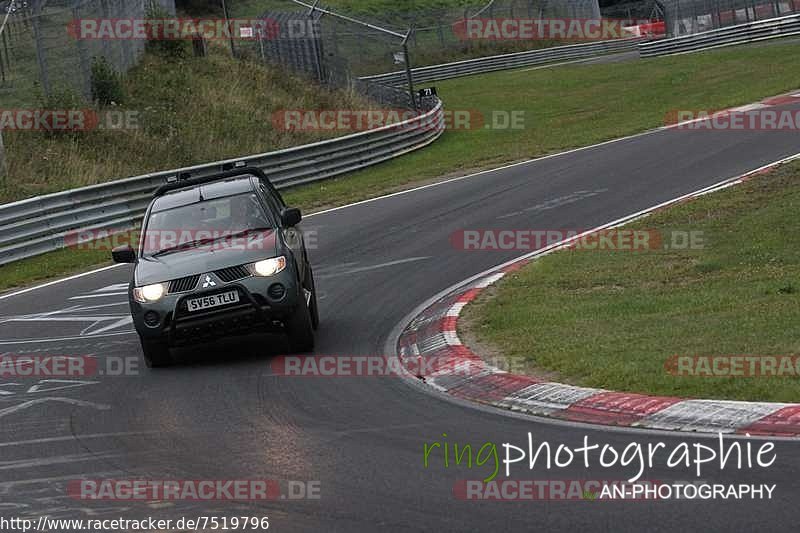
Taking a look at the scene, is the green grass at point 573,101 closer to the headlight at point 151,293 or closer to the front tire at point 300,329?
the front tire at point 300,329

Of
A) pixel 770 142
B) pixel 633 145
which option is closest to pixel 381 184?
pixel 633 145

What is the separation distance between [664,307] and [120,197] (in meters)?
14.4

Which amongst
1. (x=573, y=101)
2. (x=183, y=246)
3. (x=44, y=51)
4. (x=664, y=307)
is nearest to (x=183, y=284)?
(x=183, y=246)

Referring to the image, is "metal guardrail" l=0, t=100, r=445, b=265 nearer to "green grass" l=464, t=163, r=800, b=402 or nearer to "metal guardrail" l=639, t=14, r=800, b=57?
"green grass" l=464, t=163, r=800, b=402

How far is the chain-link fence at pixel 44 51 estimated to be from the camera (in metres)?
27.8

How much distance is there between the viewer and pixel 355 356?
11469mm

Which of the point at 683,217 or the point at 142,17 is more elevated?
the point at 142,17

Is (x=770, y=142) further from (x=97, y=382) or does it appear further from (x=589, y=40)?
(x=589, y=40)

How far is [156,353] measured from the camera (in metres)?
11.6

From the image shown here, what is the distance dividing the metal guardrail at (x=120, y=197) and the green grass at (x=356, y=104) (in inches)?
15.7

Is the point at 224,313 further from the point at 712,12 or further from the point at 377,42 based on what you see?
the point at 712,12

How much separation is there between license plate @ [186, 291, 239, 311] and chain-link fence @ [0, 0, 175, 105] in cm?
1734

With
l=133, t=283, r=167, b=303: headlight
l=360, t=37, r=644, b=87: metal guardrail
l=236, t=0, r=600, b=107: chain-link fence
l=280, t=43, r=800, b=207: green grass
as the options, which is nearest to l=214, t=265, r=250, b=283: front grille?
l=133, t=283, r=167, b=303: headlight

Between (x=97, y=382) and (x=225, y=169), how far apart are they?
11.0 ft
